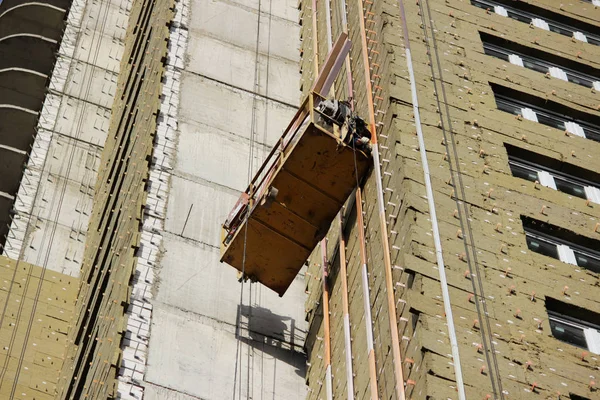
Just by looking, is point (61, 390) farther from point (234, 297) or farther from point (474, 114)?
point (474, 114)

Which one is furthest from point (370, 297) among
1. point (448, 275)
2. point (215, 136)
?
point (215, 136)

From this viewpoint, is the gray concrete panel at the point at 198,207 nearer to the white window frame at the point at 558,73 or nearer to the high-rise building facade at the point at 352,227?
the high-rise building facade at the point at 352,227

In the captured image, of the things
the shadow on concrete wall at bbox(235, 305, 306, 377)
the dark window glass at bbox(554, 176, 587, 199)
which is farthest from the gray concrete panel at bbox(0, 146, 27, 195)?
the dark window glass at bbox(554, 176, 587, 199)

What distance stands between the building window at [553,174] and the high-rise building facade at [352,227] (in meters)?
0.08

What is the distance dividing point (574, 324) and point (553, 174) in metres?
5.28

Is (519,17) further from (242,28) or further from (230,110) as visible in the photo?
(242,28)

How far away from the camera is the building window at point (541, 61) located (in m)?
35.9

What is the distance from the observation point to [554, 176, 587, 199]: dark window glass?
31719 millimetres

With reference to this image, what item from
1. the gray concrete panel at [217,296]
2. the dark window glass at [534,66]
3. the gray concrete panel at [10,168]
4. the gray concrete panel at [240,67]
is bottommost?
the gray concrete panel at [217,296]

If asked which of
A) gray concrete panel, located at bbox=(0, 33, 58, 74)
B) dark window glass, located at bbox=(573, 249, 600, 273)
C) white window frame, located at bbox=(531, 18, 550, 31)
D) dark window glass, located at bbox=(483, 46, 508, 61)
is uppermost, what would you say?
gray concrete panel, located at bbox=(0, 33, 58, 74)

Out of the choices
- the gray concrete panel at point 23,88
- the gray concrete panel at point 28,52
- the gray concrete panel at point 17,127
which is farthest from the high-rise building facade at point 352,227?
the gray concrete panel at point 28,52

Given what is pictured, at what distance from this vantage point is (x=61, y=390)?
40.0m

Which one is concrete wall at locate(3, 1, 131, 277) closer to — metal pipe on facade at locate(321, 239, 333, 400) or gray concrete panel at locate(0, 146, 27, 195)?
gray concrete panel at locate(0, 146, 27, 195)

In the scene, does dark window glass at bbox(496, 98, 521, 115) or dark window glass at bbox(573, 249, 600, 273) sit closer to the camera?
dark window glass at bbox(573, 249, 600, 273)
